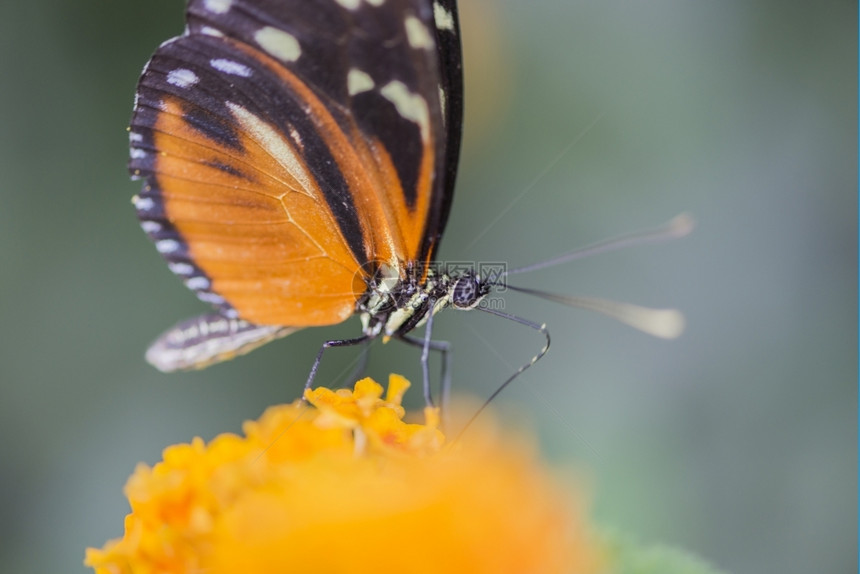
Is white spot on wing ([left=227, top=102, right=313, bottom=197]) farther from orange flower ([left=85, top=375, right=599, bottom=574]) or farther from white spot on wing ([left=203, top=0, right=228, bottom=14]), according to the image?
orange flower ([left=85, top=375, right=599, bottom=574])

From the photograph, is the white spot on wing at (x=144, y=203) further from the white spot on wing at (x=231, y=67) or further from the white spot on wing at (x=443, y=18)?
the white spot on wing at (x=443, y=18)

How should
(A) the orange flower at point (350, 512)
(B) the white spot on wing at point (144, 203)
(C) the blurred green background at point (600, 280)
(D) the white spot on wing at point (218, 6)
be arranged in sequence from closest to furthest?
(A) the orange flower at point (350, 512), (D) the white spot on wing at point (218, 6), (B) the white spot on wing at point (144, 203), (C) the blurred green background at point (600, 280)

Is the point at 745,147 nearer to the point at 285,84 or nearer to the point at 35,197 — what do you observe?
the point at 285,84

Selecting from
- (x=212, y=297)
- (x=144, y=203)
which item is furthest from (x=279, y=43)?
(x=212, y=297)

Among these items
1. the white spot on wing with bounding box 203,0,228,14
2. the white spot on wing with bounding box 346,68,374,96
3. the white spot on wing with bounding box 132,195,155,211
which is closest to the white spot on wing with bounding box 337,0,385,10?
the white spot on wing with bounding box 346,68,374,96

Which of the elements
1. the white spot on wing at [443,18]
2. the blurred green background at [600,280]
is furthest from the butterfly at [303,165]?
the blurred green background at [600,280]

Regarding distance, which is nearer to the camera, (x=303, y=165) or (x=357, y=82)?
(x=357, y=82)

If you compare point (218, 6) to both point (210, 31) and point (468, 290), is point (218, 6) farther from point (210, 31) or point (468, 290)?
point (468, 290)
